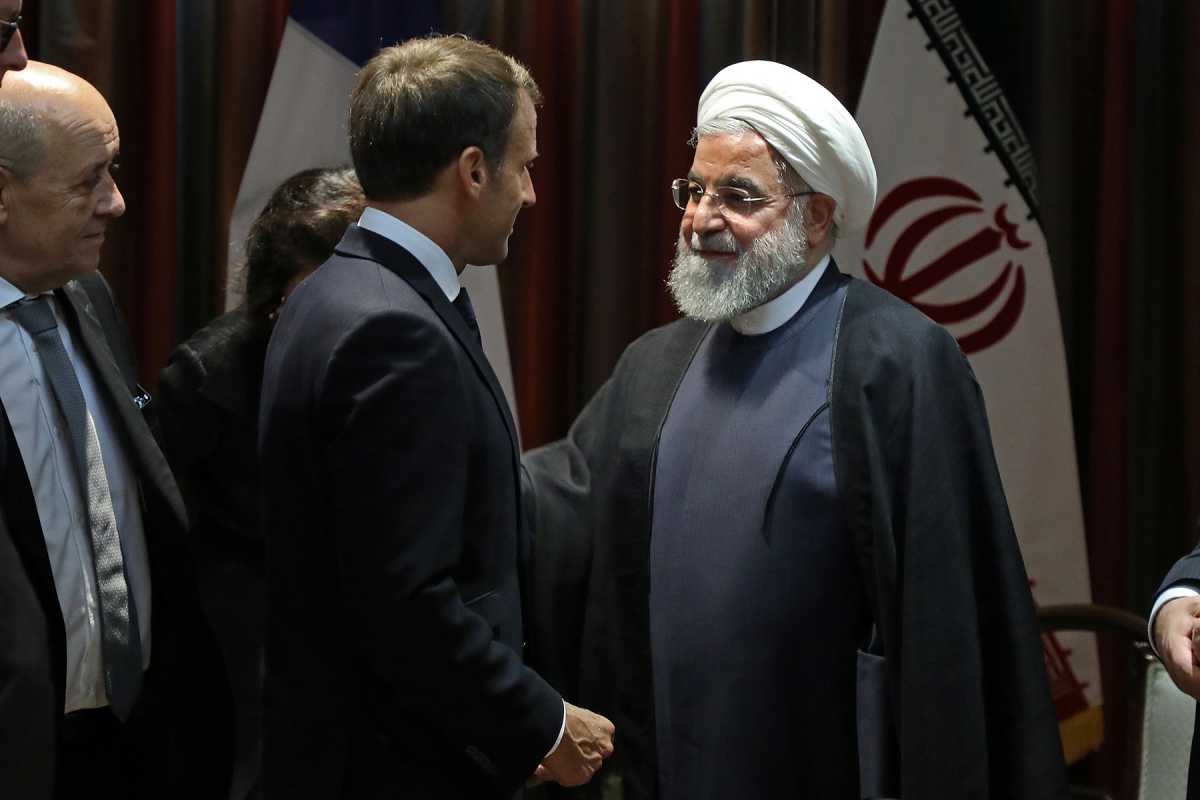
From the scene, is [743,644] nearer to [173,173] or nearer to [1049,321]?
[1049,321]

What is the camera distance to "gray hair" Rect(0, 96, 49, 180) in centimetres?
234

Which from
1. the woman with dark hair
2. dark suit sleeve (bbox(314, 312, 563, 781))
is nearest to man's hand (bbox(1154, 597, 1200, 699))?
dark suit sleeve (bbox(314, 312, 563, 781))

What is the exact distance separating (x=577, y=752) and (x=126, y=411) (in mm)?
980

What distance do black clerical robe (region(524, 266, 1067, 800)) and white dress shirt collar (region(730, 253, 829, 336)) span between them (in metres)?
0.07

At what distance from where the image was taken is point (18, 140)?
2344mm

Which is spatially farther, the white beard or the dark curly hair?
the dark curly hair

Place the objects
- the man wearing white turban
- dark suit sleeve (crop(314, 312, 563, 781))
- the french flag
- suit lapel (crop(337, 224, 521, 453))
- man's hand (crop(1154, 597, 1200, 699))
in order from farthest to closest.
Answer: the french flag < the man wearing white turban < man's hand (crop(1154, 597, 1200, 699)) < suit lapel (crop(337, 224, 521, 453)) < dark suit sleeve (crop(314, 312, 563, 781))

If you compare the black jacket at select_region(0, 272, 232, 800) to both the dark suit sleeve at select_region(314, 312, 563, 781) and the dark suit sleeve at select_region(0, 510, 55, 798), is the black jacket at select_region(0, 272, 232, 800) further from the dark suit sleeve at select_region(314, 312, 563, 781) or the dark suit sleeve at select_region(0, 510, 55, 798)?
the dark suit sleeve at select_region(314, 312, 563, 781)

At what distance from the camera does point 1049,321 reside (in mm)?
3621

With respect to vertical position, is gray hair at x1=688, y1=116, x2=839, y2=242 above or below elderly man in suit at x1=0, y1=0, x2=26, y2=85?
below

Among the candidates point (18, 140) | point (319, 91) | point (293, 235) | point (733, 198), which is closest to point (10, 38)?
point (18, 140)

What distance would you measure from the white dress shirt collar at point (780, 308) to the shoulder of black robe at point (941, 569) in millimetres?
166

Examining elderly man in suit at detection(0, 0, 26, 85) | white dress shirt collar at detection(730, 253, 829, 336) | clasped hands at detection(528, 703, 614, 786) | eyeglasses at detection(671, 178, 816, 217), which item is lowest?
clasped hands at detection(528, 703, 614, 786)

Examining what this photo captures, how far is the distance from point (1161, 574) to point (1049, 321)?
725 millimetres
